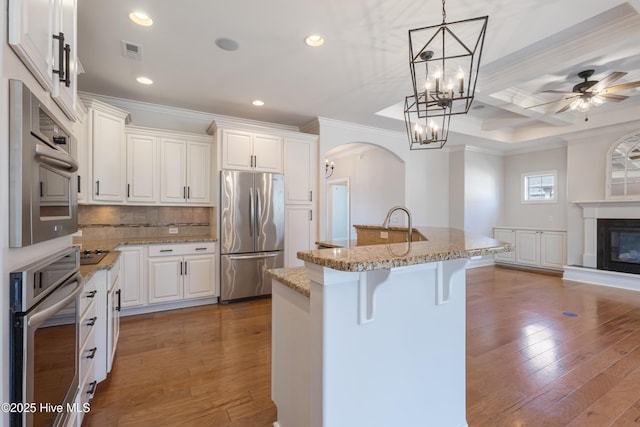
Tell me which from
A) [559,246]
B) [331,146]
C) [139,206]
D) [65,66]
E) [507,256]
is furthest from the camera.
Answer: [507,256]

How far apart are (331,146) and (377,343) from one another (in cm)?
404

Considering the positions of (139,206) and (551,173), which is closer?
(139,206)

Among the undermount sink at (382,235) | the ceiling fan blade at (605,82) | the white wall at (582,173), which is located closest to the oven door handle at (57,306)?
the undermount sink at (382,235)

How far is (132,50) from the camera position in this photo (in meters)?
2.81

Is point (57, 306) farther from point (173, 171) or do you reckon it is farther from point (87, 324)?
point (173, 171)

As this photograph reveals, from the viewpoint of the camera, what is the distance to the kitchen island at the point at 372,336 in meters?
1.22

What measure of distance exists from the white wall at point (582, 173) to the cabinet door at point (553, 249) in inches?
10.3

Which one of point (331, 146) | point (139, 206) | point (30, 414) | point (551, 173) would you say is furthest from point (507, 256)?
point (30, 414)

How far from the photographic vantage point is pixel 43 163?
3.41 feet

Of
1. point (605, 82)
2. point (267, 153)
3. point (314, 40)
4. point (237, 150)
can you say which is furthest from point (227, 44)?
point (605, 82)

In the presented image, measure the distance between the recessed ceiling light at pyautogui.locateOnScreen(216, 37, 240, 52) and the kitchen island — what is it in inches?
86.9

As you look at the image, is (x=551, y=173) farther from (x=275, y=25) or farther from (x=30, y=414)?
(x=30, y=414)

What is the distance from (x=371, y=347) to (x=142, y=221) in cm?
405

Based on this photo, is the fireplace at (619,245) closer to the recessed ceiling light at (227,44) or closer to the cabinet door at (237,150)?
the cabinet door at (237,150)
